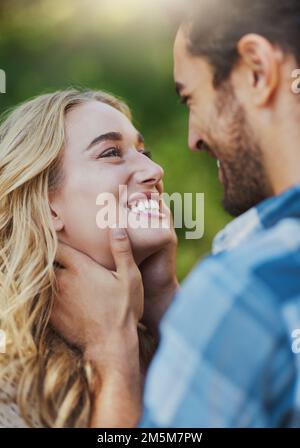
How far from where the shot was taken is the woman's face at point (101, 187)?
4.22 ft

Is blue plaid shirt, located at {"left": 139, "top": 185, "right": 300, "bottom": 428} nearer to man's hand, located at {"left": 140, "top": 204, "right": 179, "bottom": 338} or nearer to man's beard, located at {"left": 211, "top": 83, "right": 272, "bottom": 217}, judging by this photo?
man's beard, located at {"left": 211, "top": 83, "right": 272, "bottom": 217}

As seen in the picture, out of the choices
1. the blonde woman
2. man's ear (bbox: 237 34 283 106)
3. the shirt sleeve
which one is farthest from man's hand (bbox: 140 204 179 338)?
the shirt sleeve

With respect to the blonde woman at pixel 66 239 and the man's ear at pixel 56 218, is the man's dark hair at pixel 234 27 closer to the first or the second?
the blonde woman at pixel 66 239

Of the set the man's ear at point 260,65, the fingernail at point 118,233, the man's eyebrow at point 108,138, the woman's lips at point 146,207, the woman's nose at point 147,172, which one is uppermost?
the man's ear at point 260,65

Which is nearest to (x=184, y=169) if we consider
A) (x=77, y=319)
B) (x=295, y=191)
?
(x=77, y=319)

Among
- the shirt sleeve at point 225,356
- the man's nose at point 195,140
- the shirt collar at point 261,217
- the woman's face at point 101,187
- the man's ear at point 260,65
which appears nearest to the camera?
the shirt sleeve at point 225,356

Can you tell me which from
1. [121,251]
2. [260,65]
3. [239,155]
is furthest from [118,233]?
[260,65]

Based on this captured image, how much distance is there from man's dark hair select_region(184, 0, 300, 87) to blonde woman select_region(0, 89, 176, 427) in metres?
0.27

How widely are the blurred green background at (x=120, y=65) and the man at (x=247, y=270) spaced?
0.25 meters

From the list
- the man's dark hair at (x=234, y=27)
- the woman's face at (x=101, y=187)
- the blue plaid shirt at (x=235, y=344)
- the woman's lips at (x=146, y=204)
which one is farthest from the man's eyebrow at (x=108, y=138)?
the blue plaid shirt at (x=235, y=344)

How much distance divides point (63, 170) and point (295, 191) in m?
0.52

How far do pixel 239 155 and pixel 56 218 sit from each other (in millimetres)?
387

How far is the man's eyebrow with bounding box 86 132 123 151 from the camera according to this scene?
4.28 feet

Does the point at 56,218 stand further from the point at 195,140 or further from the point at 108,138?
the point at 195,140
